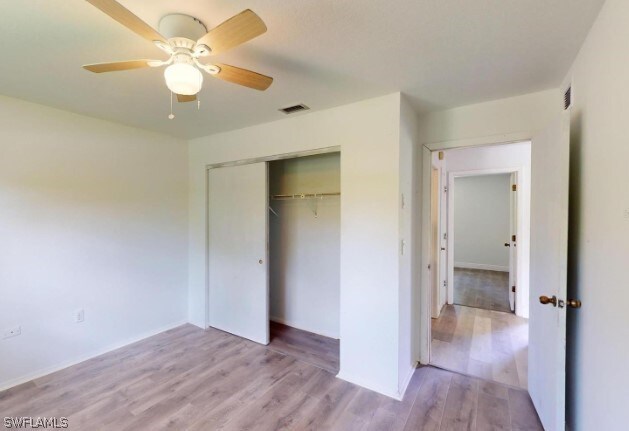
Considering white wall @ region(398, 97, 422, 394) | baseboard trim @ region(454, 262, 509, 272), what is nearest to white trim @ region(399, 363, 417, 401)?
white wall @ region(398, 97, 422, 394)

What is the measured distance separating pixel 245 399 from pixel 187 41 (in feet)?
7.79

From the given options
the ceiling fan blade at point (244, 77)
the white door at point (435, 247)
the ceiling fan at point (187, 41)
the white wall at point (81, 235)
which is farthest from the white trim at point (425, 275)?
the white wall at point (81, 235)

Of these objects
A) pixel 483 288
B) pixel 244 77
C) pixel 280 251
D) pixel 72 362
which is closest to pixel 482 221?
pixel 483 288

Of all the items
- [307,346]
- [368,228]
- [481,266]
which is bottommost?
[307,346]

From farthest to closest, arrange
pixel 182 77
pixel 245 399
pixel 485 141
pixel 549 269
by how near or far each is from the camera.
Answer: pixel 485 141 → pixel 245 399 → pixel 549 269 → pixel 182 77

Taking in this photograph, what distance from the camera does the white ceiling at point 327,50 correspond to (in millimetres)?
1277

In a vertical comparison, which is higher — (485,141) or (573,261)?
(485,141)

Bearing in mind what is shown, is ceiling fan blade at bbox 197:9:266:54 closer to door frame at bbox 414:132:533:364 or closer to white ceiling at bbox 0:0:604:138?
white ceiling at bbox 0:0:604:138

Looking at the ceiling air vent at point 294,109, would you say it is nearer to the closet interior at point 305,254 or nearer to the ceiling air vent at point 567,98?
the closet interior at point 305,254

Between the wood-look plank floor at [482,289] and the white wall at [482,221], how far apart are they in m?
0.35

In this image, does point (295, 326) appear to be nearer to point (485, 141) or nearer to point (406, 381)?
point (406, 381)

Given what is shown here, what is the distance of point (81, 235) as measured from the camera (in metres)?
2.73

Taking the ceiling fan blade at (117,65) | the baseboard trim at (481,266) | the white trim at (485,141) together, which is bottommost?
the baseboard trim at (481,266)

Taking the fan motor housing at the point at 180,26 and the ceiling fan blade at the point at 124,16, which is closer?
the ceiling fan blade at the point at 124,16
